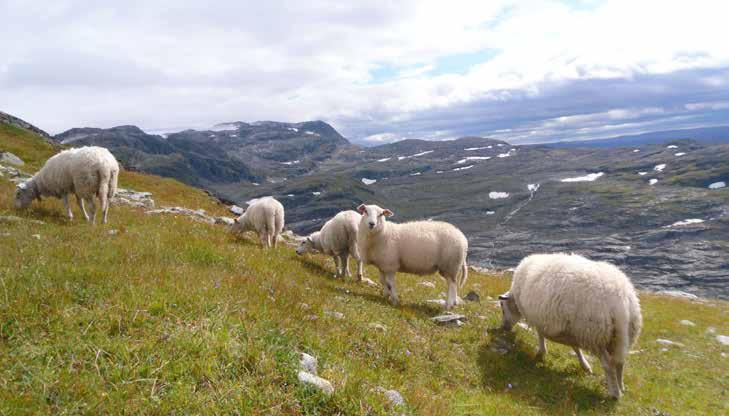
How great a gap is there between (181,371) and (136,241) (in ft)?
26.3

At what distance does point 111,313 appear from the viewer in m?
6.17

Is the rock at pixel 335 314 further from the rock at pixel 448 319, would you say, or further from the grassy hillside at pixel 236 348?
the rock at pixel 448 319

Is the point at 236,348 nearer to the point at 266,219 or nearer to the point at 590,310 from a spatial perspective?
the point at 590,310

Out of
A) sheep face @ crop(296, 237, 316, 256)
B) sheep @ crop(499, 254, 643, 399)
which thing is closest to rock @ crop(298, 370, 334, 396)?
sheep @ crop(499, 254, 643, 399)

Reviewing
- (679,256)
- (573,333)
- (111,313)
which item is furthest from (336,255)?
(679,256)

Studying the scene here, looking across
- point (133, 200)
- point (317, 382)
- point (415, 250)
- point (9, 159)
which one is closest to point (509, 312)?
point (415, 250)

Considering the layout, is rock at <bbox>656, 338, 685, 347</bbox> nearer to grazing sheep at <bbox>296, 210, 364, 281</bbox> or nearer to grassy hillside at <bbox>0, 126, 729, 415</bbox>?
grassy hillside at <bbox>0, 126, 729, 415</bbox>

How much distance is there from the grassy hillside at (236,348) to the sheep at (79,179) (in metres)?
2.84

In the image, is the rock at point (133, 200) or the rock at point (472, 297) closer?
the rock at point (472, 297)

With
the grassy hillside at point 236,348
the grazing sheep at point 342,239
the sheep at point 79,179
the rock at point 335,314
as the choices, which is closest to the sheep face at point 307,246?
the grazing sheep at point 342,239

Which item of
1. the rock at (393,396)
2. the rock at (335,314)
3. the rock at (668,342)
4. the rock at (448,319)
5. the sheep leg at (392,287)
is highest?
the rock at (393,396)

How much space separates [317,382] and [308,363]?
64 centimetres

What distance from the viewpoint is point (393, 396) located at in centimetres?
624

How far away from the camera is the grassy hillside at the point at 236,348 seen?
16.6 feet
